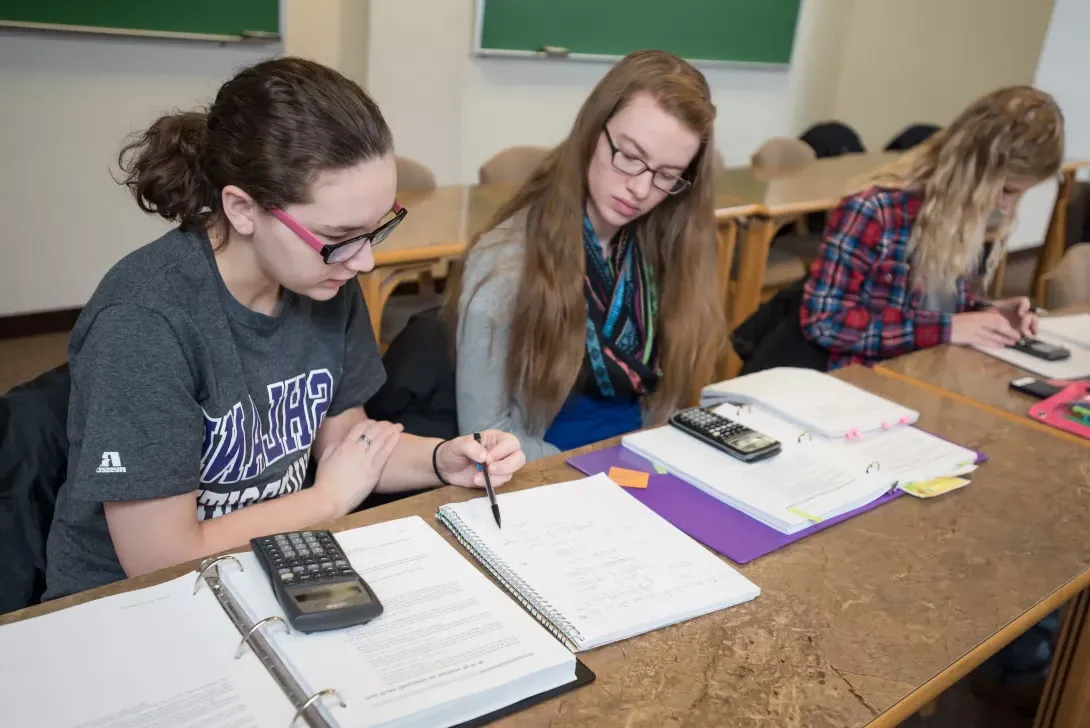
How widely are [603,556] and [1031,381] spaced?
114cm

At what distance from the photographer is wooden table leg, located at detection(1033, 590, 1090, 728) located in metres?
1.28

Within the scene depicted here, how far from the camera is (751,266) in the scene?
3.32 m

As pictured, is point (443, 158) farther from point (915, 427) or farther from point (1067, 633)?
point (1067, 633)

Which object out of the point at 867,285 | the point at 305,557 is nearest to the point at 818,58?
the point at 867,285

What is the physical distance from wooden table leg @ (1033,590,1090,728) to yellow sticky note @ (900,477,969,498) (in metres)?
0.22

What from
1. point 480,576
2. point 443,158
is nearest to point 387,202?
point 480,576

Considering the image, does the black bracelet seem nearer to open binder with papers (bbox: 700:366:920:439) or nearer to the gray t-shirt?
the gray t-shirt

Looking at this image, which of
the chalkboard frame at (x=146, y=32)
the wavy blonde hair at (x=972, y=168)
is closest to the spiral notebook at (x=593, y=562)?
the wavy blonde hair at (x=972, y=168)

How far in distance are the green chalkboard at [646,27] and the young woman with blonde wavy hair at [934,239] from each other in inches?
97.8

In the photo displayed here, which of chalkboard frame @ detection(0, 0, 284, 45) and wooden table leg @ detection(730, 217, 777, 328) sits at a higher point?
chalkboard frame @ detection(0, 0, 284, 45)

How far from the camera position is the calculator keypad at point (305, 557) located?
33.9 inches

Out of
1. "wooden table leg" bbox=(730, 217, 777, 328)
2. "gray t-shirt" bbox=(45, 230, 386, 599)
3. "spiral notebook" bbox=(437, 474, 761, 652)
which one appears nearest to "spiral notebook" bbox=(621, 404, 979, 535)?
"spiral notebook" bbox=(437, 474, 761, 652)

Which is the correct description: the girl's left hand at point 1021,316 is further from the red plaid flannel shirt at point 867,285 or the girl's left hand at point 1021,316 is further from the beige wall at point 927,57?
the beige wall at point 927,57

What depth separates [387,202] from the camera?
42.8 inches
